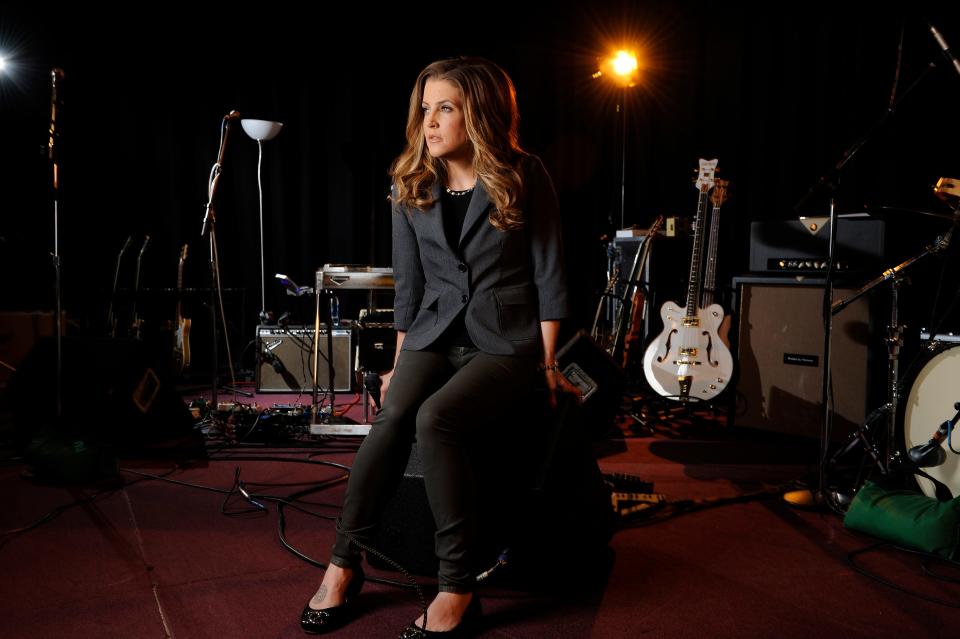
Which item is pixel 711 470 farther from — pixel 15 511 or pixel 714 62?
pixel 714 62

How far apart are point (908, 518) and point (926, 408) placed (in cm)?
49

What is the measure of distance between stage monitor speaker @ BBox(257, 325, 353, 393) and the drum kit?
3.40 m

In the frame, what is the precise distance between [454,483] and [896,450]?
1904 mm

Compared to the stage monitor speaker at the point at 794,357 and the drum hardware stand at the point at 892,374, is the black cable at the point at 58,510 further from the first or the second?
the stage monitor speaker at the point at 794,357

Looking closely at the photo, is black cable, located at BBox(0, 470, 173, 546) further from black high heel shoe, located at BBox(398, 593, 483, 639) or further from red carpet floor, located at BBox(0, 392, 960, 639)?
black high heel shoe, located at BBox(398, 593, 483, 639)

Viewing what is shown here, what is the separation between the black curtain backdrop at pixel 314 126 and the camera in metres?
5.32

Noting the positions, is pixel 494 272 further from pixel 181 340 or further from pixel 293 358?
pixel 181 340

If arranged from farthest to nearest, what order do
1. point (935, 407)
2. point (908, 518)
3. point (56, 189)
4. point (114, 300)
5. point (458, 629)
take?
point (114, 300) < point (56, 189) < point (935, 407) < point (908, 518) < point (458, 629)

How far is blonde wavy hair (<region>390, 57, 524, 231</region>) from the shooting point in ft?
6.38

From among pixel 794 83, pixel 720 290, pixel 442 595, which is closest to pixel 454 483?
pixel 442 595

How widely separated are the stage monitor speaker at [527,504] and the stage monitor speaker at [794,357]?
1.94m

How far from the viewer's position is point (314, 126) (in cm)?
628

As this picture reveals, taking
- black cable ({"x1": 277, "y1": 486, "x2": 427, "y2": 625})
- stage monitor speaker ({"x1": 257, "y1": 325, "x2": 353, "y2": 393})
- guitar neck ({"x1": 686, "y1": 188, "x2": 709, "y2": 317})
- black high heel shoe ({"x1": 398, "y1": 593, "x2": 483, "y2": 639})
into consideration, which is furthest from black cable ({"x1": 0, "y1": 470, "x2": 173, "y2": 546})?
guitar neck ({"x1": 686, "y1": 188, "x2": 709, "y2": 317})

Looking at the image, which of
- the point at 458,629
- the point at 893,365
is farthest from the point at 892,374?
the point at 458,629
